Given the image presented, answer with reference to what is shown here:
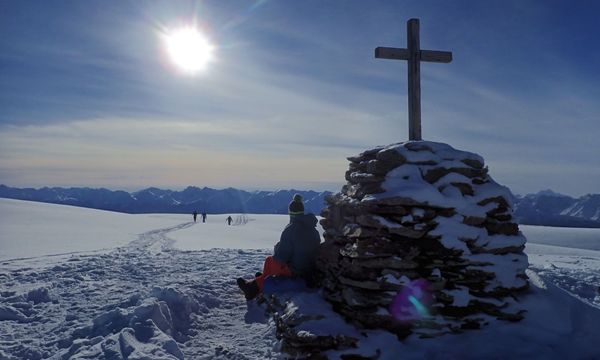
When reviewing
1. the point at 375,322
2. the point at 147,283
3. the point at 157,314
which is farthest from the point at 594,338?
the point at 147,283

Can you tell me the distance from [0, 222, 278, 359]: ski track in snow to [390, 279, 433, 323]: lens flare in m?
2.06

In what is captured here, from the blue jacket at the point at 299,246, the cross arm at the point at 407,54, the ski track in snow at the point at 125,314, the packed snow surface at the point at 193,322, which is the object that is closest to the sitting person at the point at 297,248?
the blue jacket at the point at 299,246

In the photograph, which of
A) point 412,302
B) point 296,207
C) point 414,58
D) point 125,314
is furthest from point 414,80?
point 125,314

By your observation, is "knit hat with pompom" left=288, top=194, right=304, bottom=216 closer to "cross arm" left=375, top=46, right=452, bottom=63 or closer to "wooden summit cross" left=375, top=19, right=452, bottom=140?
"wooden summit cross" left=375, top=19, right=452, bottom=140

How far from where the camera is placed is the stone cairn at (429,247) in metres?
5.96

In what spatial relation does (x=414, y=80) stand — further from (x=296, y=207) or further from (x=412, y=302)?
(x=412, y=302)

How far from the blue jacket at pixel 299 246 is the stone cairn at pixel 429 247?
4.84ft

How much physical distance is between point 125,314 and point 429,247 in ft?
17.1

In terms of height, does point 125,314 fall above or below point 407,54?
below

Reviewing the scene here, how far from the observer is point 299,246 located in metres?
8.45

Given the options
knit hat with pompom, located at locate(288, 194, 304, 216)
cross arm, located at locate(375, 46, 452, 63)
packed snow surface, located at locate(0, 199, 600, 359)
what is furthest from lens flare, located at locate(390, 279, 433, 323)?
cross arm, located at locate(375, 46, 452, 63)

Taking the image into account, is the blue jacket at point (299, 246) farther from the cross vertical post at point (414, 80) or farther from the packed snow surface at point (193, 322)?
the cross vertical post at point (414, 80)

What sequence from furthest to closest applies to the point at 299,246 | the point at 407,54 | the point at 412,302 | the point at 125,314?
the point at 299,246 < the point at 407,54 < the point at 125,314 < the point at 412,302

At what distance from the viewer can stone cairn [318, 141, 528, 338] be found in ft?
19.6
